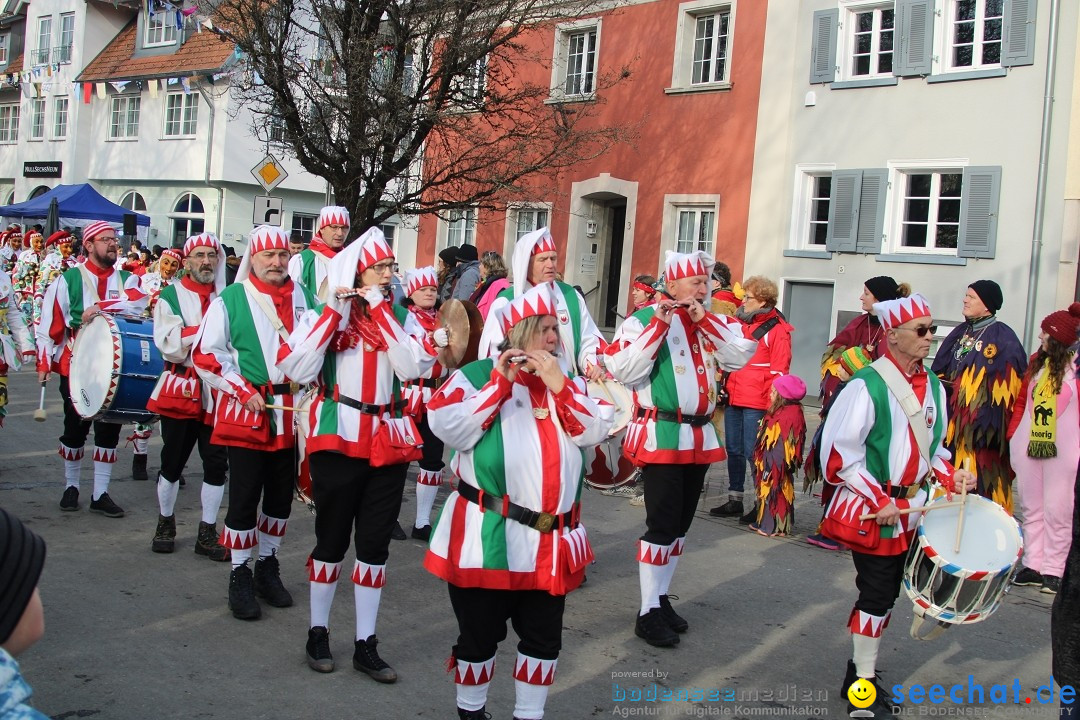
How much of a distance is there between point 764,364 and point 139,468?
18.3 feet

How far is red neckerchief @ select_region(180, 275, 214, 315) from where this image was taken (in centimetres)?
724

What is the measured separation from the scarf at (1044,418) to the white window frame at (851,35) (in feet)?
39.3

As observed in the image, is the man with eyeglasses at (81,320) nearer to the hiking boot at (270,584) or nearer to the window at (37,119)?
the hiking boot at (270,584)

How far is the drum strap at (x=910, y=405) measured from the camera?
16.3ft

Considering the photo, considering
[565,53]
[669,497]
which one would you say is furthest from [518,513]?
[565,53]

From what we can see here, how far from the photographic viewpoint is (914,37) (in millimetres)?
17719

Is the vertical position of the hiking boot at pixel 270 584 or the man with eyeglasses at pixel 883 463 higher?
the man with eyeglasses at pixel 883 463

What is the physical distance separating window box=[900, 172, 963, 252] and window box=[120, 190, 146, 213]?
89.3ft

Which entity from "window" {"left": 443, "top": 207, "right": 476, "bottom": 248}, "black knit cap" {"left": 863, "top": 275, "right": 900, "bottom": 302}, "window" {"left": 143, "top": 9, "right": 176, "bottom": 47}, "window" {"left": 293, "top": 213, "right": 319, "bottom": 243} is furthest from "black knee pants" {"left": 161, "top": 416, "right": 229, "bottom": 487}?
"window" {"left": 143, "top": 9, "right": 176, "bottom": 47}

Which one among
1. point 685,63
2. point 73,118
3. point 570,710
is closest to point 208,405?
point 570,710

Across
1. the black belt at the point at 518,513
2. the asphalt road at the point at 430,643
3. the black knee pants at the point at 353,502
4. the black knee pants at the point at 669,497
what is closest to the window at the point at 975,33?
the asphalt road at the point at 430,643

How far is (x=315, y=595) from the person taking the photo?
17.3 ft

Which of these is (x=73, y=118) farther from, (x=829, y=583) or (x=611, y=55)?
(x=829, y=583)

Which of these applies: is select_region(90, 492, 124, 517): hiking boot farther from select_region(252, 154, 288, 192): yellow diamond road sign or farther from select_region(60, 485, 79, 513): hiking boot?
select_region(252, 154, 288, 192): yellow diamond road sign
